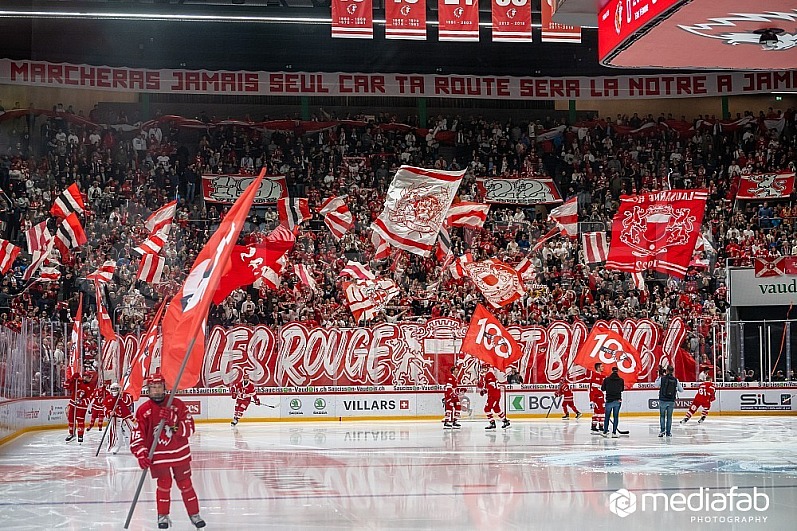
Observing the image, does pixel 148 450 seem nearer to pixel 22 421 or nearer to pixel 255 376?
pixel 22 421

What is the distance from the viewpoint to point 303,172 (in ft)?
121

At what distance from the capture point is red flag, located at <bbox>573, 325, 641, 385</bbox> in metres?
25.3

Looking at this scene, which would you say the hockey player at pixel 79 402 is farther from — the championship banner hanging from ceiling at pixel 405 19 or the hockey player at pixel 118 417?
the championship banner hanging from ceiling at pixel 405 19

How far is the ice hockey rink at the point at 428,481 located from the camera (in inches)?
420

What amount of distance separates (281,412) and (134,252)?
7.76 metres

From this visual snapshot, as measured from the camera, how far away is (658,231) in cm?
2714

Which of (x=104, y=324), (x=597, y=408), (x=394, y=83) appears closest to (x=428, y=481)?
(x=597, y=408)

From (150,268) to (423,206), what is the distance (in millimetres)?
8197

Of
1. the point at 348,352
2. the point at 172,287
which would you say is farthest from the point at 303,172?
the point at 348,352

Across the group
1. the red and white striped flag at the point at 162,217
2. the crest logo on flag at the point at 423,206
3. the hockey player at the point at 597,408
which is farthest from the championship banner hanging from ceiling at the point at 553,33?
the red and white striped flag at the point at 162,217

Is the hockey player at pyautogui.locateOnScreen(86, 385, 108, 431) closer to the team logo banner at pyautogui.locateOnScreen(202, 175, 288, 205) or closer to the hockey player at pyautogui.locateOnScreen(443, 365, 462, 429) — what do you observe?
the hockey player at pyautogui.locateOnScreen(443, 365, 462, 429)

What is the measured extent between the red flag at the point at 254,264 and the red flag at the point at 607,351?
7.98m

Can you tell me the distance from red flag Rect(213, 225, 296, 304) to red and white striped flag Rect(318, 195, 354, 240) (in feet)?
8.51

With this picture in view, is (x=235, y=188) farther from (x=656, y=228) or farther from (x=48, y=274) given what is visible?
(x=656, y=228)
